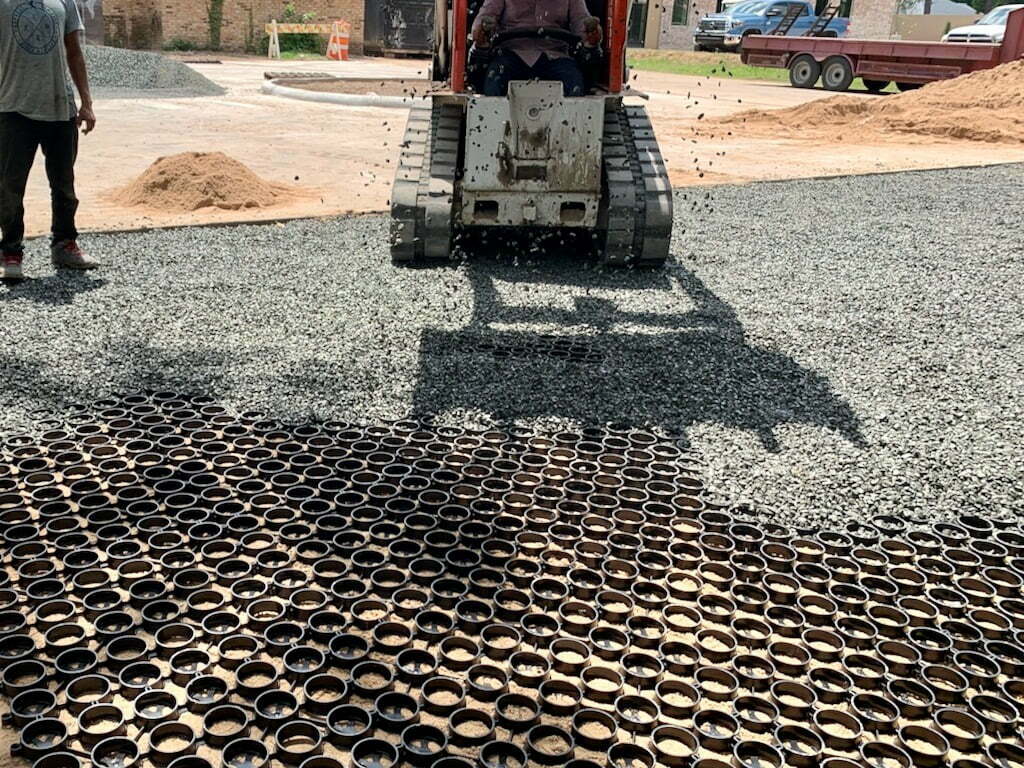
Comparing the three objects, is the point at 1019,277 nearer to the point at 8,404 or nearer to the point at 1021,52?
the point at 8,404

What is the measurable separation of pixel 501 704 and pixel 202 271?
518 cm

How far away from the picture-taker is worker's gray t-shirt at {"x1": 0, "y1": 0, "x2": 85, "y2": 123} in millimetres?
6297

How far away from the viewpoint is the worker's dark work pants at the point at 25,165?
6441 millimetres

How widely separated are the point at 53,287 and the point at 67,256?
449 millimetres

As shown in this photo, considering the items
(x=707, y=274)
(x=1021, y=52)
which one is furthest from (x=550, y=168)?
(x=1021, y=52)

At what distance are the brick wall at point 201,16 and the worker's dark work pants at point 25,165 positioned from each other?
29.4m

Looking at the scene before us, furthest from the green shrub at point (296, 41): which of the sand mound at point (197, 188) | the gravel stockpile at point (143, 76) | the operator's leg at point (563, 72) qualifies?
the operator's leg at point (563, 72)

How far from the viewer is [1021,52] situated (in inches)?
866

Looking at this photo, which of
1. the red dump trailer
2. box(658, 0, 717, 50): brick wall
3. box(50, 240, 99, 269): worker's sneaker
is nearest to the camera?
box(50, 240, 99, 269): worker's sneaker

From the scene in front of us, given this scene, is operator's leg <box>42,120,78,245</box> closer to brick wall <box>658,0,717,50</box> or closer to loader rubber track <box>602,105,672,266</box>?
loader rubber track <box>602,105,672,266</box>

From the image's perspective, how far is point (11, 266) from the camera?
652 cm

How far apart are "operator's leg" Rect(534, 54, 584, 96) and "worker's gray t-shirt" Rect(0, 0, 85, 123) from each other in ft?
11.1

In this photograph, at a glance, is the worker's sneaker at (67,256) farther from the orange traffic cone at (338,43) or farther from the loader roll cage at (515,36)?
the orange traffic cone at (338,43)

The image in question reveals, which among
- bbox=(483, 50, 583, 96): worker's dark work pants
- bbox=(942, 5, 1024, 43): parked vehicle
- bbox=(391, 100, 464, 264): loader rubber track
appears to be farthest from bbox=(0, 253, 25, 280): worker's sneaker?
bbox=(942, 5, 1024, 43): parked vehicle
